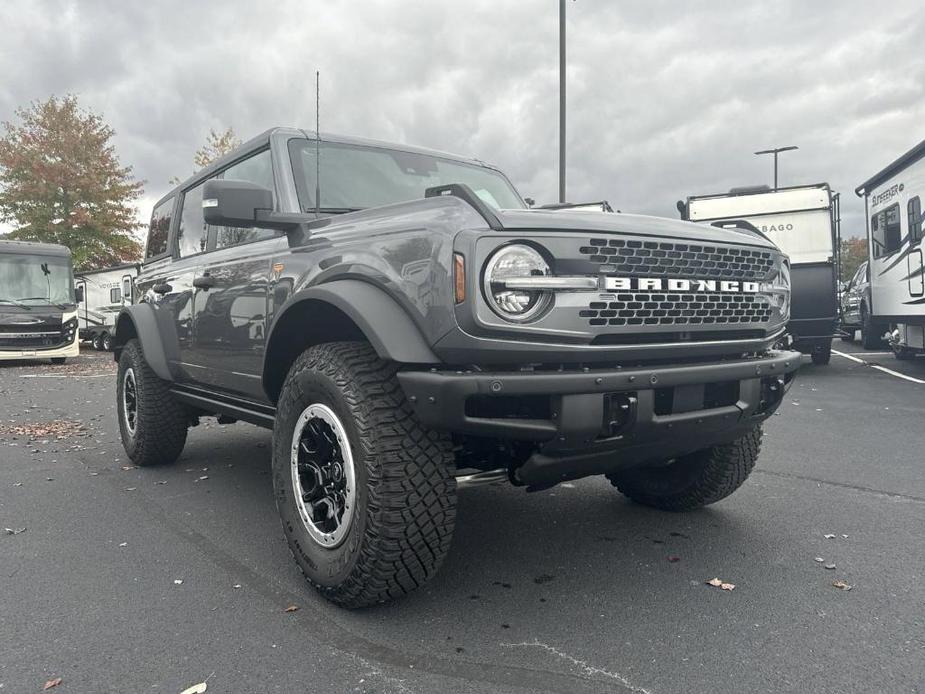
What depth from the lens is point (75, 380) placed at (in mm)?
12570

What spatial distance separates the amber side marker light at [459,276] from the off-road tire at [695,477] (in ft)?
5.72

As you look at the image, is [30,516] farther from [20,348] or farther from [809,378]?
[20,348]

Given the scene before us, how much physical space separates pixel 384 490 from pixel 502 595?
2.48ft

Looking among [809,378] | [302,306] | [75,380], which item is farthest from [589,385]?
[75,380]

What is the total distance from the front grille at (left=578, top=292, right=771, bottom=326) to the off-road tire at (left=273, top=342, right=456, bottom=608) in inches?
28.8

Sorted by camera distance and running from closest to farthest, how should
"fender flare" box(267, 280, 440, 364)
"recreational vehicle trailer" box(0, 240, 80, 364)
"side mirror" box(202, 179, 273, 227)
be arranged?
"fender flare" box(267, 280, 440, 364)
"side mirror" box(202, 179, 273, 227)
"recreational vehicle trailer" box(0, 240, 80, 364)

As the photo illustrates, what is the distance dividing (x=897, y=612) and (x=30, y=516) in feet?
13.8

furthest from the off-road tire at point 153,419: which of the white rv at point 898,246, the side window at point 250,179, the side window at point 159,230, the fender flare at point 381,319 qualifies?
the white rv at point 898,246

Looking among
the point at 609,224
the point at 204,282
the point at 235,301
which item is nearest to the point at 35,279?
the point at 204,282

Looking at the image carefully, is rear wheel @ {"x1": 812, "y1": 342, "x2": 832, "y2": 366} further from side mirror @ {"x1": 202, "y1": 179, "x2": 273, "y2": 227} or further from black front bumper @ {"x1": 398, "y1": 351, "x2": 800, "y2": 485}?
side mirror @ {"x1": 202, "y1": 179, "x2": 273, "y2": 227}

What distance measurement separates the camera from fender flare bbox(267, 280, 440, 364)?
96.3 inches

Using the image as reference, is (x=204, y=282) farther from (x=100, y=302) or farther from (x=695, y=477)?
(x=100, y=302)

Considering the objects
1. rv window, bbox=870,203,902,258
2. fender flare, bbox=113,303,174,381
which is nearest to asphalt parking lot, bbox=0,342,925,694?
fender flare, bbox=113,303,174,381

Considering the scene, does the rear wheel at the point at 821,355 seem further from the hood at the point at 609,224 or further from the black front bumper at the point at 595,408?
the black front bumper at the point at 595,408
